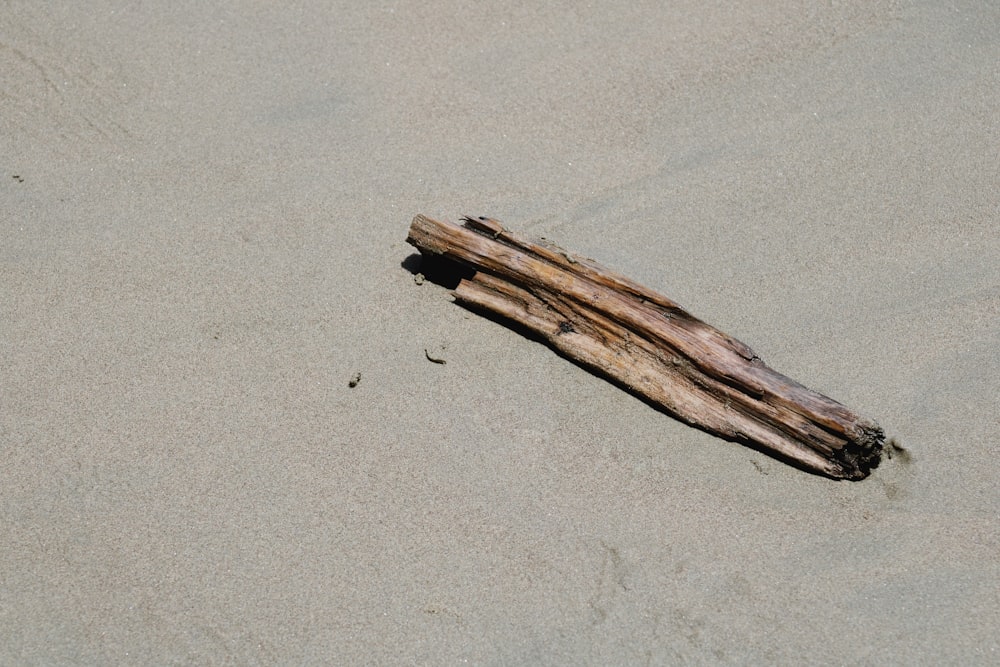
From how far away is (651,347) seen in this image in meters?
3.17

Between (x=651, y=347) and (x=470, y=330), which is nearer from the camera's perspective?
(x=651, y=347)

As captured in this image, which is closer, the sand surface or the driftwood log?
the sand surface

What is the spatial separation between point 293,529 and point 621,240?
60.0 inches

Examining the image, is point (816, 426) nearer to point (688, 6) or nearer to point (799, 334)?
point (799, 334)

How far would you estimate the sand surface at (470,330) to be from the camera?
273cm

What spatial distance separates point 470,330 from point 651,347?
1.89 feet

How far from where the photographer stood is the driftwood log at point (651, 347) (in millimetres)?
2994

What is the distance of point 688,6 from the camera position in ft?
15.4

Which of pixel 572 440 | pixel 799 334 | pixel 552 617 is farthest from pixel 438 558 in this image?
pixel 799 334

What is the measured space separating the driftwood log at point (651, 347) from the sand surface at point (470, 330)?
0.24ft

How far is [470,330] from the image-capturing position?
3416 millimetres

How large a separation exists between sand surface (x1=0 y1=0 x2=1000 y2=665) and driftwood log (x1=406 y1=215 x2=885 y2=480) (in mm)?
72

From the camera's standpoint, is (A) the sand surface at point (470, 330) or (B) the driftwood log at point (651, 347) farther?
(B) the driftwood log at point (651, 347)

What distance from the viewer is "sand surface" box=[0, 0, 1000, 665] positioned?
273cm
